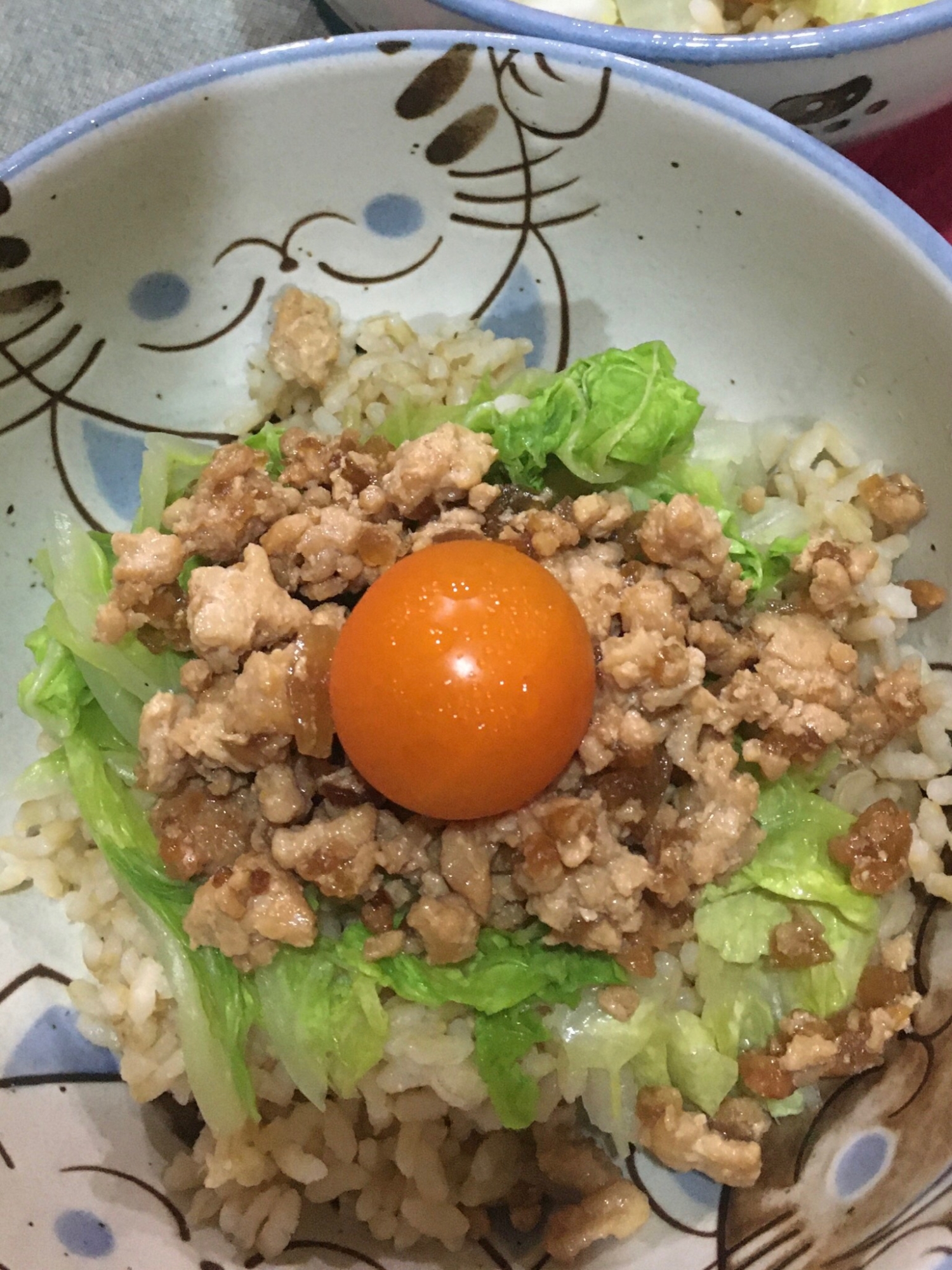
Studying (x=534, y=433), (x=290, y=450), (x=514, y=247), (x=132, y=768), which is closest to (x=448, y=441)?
(x=534, y=433)

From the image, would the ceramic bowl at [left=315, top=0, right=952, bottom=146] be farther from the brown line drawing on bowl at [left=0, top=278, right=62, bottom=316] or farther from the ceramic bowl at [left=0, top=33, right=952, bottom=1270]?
the brown line drawing on bowl at [left=0, top=278, right=62, bottom=316]

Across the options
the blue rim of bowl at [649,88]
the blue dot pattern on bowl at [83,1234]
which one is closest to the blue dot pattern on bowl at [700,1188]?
the blue dot pattern on bowl at [83,1234]

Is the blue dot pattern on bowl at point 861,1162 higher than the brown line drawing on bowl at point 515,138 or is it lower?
lower

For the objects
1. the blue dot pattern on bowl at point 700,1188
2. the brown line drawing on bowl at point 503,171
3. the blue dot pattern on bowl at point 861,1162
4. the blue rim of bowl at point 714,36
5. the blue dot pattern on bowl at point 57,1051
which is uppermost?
the blue rim of bowl at point 714,36

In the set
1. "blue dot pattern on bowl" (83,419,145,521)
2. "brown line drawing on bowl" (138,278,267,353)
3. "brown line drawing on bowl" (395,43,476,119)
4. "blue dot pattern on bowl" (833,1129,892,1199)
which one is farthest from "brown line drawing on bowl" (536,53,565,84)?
"blue dot pattern on bowl" (833,1129,892,1199)

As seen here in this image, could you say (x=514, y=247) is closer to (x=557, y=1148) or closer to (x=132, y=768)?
(x=132, y=768)

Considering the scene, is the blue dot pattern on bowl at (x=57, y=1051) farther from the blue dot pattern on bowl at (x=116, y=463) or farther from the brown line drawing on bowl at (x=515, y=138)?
the brown line drawing on bowl at (x=515, y=138)

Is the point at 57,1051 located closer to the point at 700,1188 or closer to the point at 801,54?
the point at 700,1188
